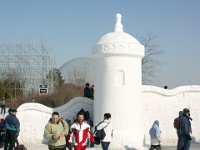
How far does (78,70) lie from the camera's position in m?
45.6

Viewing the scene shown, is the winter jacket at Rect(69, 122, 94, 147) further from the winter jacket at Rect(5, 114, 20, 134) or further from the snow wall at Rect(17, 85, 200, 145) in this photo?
the snow wall at Rect(17, 85, 200, 145)

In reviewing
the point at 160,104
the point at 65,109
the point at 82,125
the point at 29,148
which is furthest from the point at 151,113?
the point at 82,125

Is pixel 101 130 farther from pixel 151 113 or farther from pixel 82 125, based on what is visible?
pixel 151 113

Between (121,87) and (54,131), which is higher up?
(121,87)

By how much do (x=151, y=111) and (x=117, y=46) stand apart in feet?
10.7

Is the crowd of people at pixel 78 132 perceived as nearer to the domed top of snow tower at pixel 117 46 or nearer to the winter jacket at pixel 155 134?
the winter jacket at pixel 155 134

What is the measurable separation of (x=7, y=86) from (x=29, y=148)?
2517cm

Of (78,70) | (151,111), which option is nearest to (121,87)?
(151,111)

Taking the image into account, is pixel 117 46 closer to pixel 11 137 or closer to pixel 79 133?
pixel 11 137

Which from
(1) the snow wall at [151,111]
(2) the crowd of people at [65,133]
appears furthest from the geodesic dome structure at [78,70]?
(2) the crowd of people at [65,133]

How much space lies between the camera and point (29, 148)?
1458 cm

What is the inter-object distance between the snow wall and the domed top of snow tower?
1.97 metres

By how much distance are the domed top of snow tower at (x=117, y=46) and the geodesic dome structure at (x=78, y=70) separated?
2680 cm

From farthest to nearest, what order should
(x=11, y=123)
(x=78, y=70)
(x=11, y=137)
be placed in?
(x=78, y=70)
(x=11, y=137)
(x=11, y=123)
